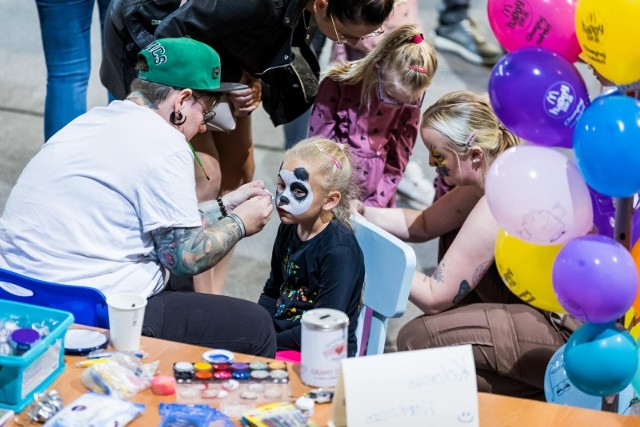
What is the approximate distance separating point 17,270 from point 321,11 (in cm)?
121

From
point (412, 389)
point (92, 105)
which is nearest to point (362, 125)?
point (412, 389)

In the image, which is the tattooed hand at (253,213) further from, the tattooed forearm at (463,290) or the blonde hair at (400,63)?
the blonde hair at (400,63)

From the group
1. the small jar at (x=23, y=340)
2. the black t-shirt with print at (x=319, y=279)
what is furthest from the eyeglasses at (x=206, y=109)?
the small jar at (x=23, y=340)

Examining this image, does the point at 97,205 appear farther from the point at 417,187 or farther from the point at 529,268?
the point at 417,187

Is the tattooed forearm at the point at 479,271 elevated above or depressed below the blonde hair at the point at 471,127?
below

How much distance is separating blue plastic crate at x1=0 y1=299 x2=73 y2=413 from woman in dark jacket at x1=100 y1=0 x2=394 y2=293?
121cm

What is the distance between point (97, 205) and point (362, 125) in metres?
1.25

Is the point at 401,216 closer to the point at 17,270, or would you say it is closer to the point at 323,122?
the point at 323,122

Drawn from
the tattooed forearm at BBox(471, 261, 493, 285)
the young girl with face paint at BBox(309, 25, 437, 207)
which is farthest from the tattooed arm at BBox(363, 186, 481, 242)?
the tattooed forearm at BBox(471, 261, 493, 285)

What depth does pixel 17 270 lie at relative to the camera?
2.50m

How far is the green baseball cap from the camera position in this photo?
2.60 metres

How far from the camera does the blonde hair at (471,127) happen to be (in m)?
2.92

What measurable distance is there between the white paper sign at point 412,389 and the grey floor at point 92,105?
67.7 inches

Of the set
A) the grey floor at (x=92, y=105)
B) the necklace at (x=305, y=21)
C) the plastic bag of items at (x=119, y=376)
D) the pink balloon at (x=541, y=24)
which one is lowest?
the grey floor at (x=92, y=105)
